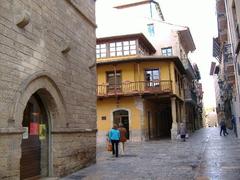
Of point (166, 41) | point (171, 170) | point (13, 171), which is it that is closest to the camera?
point (13, 171)

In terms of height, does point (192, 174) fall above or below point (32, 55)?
below

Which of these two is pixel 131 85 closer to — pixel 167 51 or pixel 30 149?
pixel 167 51

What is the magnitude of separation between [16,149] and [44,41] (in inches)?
122

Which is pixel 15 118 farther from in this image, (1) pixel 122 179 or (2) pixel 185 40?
(2) pixel 185 40

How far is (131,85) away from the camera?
2770 centimetres

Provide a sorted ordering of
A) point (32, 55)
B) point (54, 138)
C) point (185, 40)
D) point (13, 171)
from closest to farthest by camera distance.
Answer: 1. point (13, 171)
2. point (32, 55)
3. point (54, 138)
4. point (185, 40)

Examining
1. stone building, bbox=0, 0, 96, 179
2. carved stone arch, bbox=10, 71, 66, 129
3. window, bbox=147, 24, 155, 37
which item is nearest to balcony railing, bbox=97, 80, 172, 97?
window, bbox=147, 24, 155, 37

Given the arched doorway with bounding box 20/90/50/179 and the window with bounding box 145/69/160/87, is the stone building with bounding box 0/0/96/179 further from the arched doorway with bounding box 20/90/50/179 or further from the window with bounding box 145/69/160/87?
the window with bounding box 145/69/160/87

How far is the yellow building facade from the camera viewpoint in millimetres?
27266

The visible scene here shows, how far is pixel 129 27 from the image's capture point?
3778 centimetres

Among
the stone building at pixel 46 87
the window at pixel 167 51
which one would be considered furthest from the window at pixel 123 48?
the stone building at pixel 46 87

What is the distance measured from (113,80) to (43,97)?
19607 millimetres

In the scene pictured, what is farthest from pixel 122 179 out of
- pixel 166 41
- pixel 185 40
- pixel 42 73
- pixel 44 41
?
pixel 185 40

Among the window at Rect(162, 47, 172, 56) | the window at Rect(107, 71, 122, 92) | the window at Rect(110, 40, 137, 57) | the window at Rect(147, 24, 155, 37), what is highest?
the window at Rect(147, 24, 155, 37)
